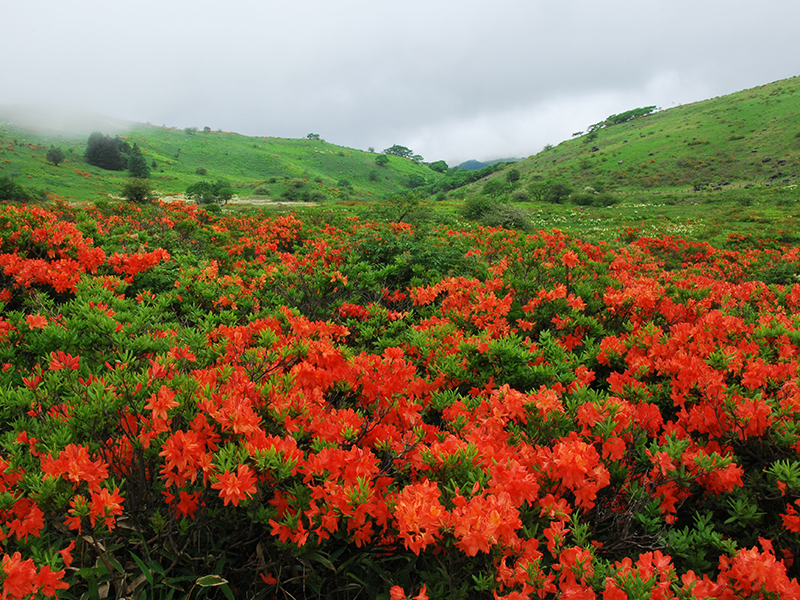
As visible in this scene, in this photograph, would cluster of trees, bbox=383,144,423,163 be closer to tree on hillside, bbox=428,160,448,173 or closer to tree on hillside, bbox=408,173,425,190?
tree on hillside, bbox=428,160,448,173

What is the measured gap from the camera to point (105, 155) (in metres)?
57.2

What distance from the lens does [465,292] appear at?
460 centimetres

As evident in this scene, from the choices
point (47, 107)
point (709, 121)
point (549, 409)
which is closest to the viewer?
point (549, 409)

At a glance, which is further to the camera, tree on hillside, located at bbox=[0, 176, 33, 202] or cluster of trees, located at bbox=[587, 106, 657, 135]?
cluster of trees, located at bbox=[587, 106, 657, 135]

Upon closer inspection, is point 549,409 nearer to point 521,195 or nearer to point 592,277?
point 592,277

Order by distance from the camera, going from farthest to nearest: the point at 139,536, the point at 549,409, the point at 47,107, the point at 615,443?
the point at 47,107, the point at 549,409, the point at 615,443, the point at 139,536

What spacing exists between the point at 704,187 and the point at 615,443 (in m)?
58.0

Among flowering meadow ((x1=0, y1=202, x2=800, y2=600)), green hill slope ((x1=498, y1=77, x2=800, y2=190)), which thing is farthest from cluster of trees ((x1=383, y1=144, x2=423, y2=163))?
flowering meadow ((x1=0, y1=202, x2=800, y2=600))

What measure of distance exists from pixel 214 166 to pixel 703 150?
84526mm

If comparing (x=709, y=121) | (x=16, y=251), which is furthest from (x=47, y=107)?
(x=709, y=121)

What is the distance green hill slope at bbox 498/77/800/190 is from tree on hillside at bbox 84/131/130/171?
68178 mm

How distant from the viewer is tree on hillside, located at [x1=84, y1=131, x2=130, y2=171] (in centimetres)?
5647

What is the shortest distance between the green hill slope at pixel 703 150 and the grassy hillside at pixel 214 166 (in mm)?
37694

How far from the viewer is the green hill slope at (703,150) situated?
49219 millimetres
